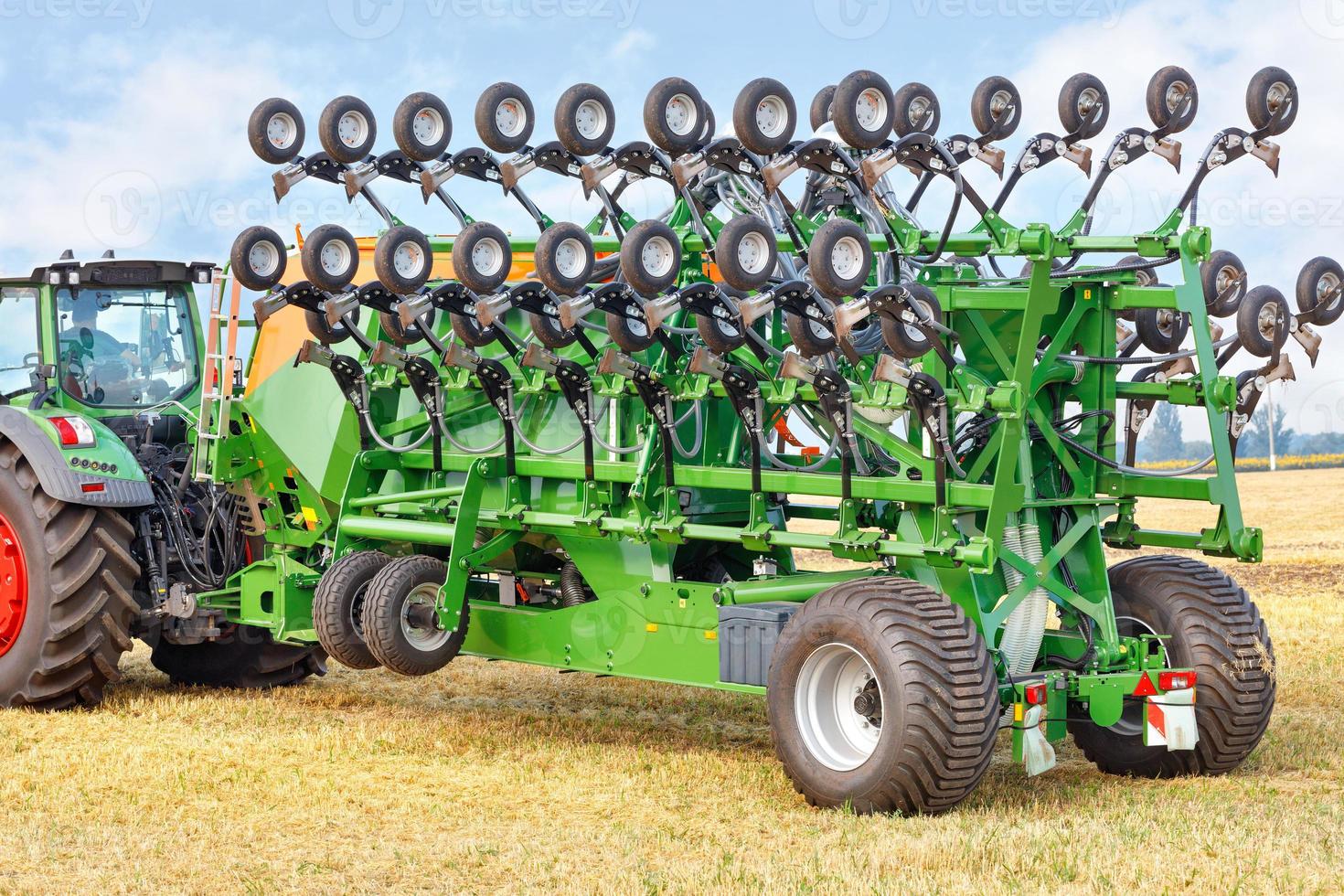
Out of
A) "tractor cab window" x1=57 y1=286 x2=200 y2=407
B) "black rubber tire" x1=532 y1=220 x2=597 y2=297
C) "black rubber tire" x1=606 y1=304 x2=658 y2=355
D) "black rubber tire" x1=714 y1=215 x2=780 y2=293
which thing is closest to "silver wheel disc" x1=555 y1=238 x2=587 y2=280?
"black rubber tire" x1=532 y1=220 x2=597 y2=297

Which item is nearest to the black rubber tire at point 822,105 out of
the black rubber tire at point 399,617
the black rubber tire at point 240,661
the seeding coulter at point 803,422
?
the seeding coulter at point 803,422

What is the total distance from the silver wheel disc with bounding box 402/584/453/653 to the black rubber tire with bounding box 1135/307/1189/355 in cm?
358

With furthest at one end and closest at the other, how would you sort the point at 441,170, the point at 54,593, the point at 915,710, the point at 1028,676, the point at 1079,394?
1. the point at 54,593
2. the point at 441,170
3. the point at 1079,394
4. the point at 1028,676
5. the point at 915,710

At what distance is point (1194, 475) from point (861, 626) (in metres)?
2.06

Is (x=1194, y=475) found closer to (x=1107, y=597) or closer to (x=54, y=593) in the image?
(x=1107, y=597)

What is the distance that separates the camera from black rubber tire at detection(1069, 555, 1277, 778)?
24.3ft

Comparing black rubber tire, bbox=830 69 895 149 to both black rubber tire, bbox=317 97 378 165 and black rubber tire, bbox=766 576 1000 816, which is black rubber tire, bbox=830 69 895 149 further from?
black rubber tire, bbox=317 97 378 165

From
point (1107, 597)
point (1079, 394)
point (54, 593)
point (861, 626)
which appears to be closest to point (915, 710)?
point (861, 626)

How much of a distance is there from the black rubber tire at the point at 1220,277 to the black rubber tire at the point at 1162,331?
0.59 feet

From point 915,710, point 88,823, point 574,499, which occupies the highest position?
point 574,499

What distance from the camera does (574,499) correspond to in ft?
26.8

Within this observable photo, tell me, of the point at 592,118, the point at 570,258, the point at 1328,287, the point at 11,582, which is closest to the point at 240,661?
the point at 11,582

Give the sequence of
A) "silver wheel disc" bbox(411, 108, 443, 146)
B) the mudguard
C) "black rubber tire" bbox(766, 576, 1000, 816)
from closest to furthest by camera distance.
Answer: "black rubber tire" bbox(766, 576, 1000, 816) < "silver wheel disc" bbox(411, 108, 443, 146) < the mudguard

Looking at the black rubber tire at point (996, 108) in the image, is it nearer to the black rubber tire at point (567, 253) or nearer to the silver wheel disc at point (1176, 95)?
the silver wheel disc at point (1176, 95)
